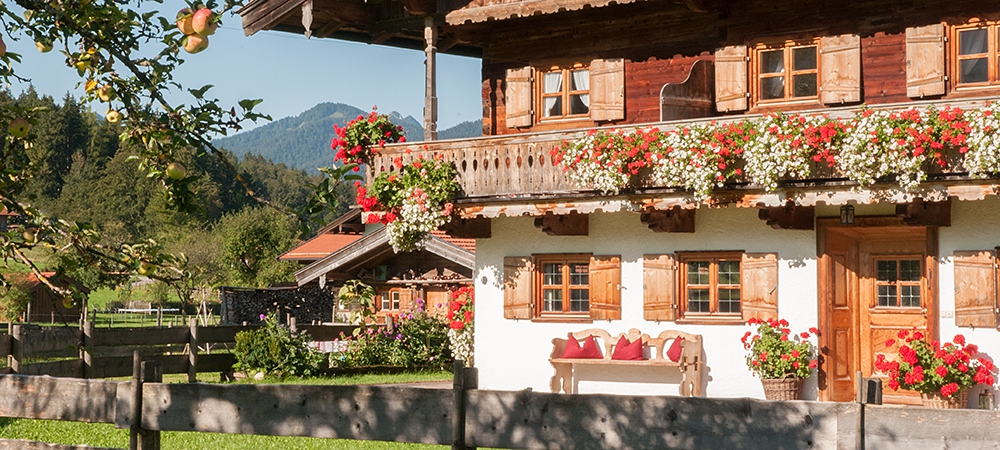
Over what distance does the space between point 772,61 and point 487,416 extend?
11282 mm

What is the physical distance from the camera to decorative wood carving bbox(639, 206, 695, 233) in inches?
646

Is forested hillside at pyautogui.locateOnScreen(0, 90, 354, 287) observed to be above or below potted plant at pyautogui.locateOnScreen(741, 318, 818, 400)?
above

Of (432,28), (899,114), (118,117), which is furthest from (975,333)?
(118,117)

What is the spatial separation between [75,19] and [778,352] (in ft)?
41.8

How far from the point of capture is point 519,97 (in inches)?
746

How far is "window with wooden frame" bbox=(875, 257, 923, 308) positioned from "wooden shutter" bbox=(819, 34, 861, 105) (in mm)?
2325

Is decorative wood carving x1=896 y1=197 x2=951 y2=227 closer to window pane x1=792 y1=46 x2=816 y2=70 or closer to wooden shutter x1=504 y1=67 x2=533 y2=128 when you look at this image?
window pane x1=792 y1=46 x2=816 y2=70

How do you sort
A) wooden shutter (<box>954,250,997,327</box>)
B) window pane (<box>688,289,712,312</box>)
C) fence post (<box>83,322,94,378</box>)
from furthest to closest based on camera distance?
window pane (<box>688,289,712,312</box>), fence post (<box>83,322,94,378</box>), wooden shutter (<box>954,250,997,327</box>)

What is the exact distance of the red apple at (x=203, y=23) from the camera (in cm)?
371

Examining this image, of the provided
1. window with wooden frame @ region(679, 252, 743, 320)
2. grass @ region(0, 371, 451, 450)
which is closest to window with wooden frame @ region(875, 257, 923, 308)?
window with wooden frame @ region(679, 252, 743, 320)

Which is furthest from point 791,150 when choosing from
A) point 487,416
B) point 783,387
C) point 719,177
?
point 487,416

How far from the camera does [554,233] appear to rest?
701 inches

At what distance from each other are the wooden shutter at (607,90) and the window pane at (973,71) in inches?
196

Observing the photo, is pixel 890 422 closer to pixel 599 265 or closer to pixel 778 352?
pixel 778 352
